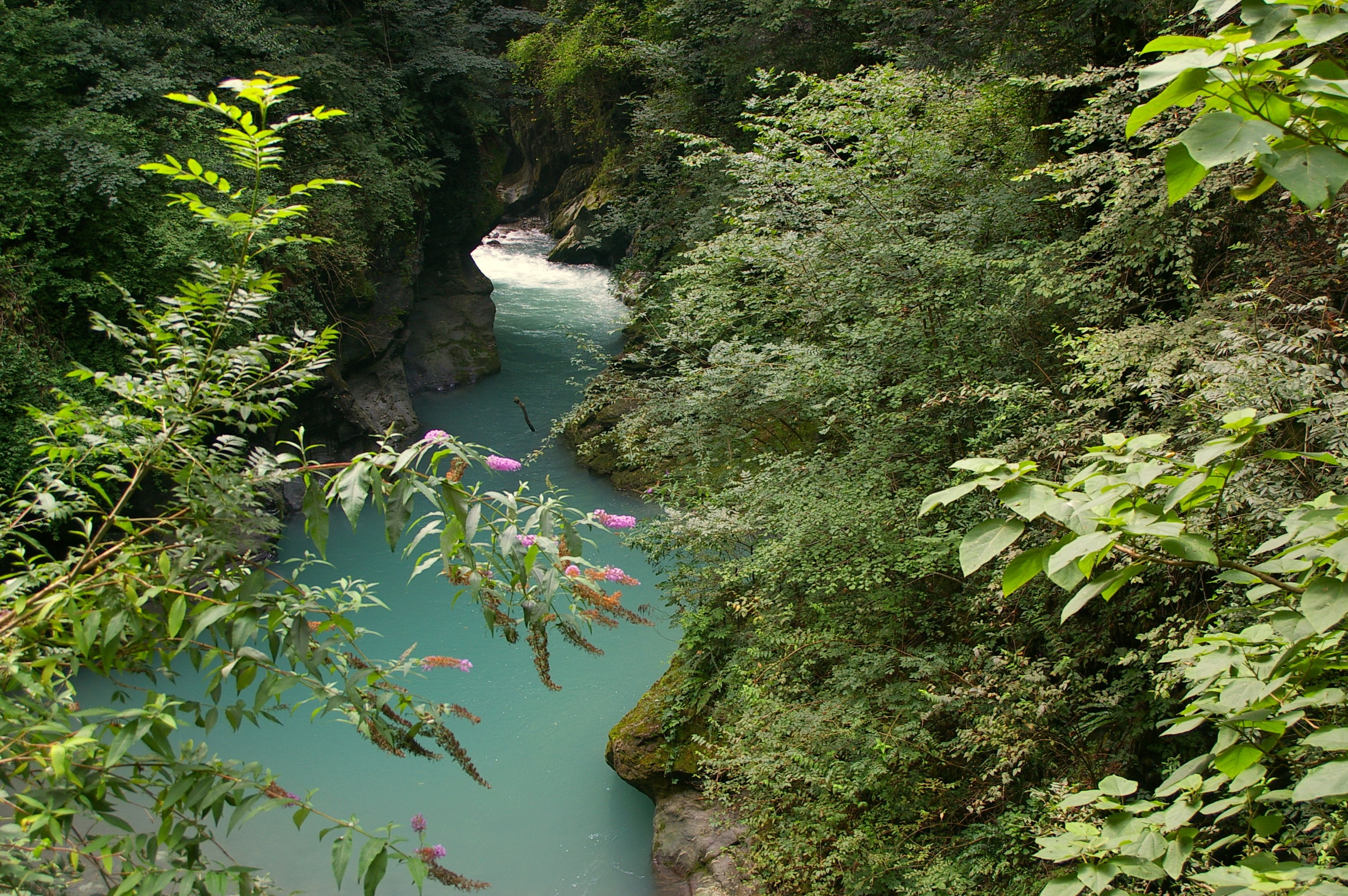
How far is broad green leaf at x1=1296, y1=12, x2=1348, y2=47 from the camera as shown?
661mm

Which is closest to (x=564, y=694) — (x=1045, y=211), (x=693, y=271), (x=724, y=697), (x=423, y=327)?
(x=724, y=697)

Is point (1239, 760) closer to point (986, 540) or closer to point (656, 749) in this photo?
point (986, 540)

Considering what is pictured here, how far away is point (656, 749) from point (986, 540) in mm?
4689

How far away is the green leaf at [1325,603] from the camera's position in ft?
2.48

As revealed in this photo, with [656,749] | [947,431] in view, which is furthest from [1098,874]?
[656,749]

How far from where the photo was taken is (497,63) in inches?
424

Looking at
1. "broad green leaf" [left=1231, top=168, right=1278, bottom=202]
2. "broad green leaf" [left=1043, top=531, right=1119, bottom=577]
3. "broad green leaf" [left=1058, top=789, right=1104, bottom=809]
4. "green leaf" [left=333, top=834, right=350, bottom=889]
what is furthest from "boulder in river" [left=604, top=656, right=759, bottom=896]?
"broad green leaf" [left=1231, top=168, right=1278, bottom=202]

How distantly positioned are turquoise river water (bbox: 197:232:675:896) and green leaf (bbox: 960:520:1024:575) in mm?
2828

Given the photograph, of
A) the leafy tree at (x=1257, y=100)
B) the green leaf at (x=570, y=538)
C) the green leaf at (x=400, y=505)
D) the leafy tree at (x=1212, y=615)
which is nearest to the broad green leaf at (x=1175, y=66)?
the leafy tree at (x=1257, y=100)

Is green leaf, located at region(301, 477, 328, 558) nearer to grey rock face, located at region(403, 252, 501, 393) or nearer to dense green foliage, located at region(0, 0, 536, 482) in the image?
dense green foliage, located at region(0, 0, 536, 482)

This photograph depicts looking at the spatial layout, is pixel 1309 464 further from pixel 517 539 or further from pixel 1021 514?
pixel 517 539

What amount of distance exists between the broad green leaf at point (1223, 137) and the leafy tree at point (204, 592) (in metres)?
0.92

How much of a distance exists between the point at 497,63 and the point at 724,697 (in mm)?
9546

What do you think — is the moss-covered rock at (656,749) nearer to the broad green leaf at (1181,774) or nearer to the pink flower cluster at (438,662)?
the pink flower cluster at (438,662)
